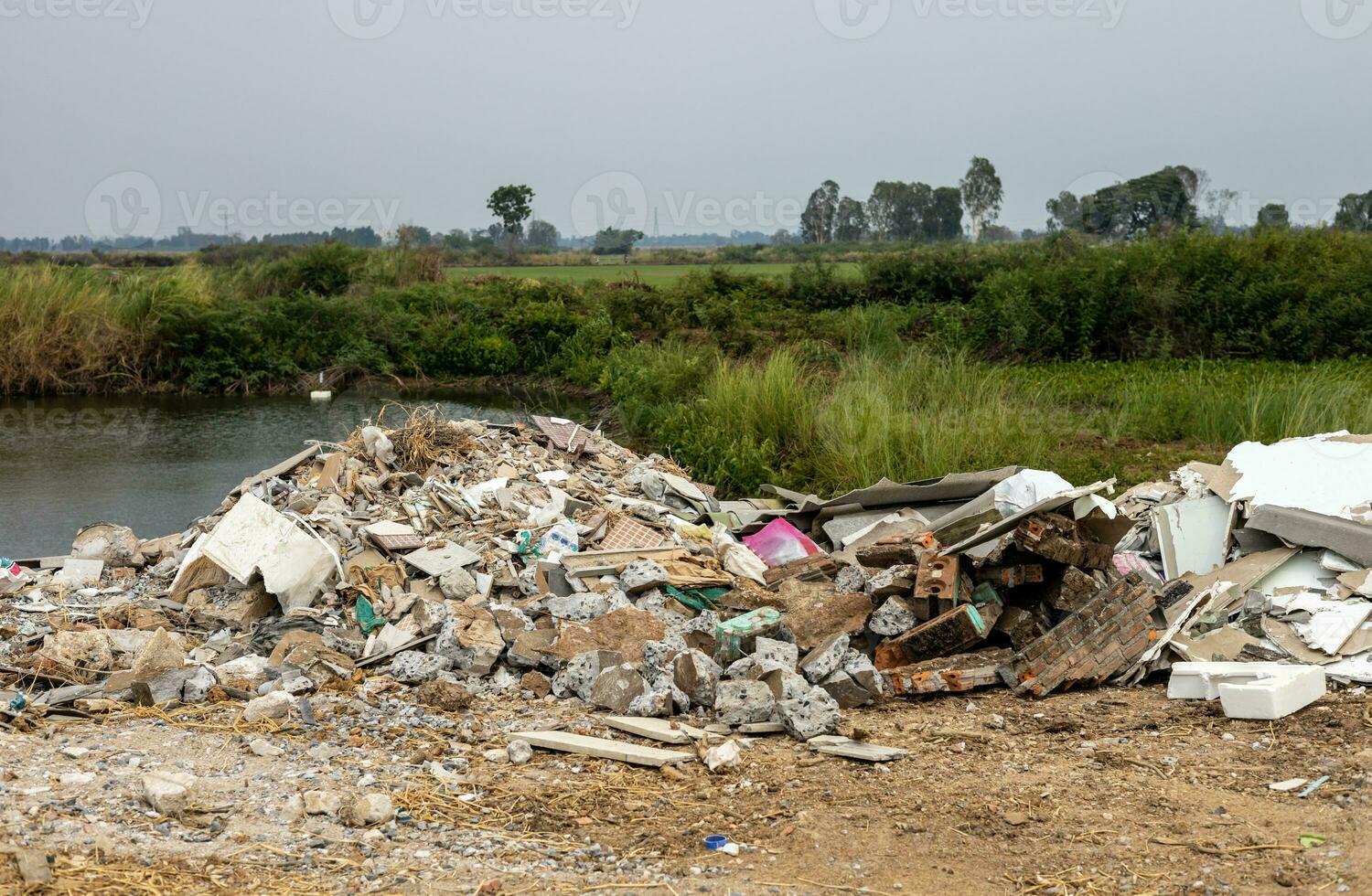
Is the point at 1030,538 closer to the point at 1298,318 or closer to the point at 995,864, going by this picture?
the point at 995,864

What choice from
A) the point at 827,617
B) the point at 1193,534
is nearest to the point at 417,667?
the point at 827,617

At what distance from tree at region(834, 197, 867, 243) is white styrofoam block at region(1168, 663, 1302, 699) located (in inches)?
2197

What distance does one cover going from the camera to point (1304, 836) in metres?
3.58

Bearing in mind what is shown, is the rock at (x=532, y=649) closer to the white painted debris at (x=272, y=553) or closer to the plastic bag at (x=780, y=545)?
the white painted debris at (x=272, y=553)

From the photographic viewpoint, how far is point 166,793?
3.81 meters

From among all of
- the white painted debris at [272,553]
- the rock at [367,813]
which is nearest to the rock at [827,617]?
the rock at [367,813]

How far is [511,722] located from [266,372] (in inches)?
738

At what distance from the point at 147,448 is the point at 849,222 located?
49.4m

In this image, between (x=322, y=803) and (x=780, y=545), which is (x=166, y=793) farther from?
(x=780, y=545)

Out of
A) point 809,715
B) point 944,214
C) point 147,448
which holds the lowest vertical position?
point 147,448

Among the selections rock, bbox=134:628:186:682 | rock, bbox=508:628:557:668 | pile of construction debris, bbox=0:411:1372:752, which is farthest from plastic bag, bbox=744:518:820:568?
rock, bbox=134:628:186:682

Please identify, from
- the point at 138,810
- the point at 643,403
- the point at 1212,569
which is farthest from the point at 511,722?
the point at 643,403

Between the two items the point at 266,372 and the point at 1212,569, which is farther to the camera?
the point at 266,372

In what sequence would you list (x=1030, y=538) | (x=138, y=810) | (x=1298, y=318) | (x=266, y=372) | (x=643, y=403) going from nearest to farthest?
(x=138, y=810)
(x=1030, y=538)
(x=643, y=403)
(x=1298, y=318)
(x=266, y=372)
